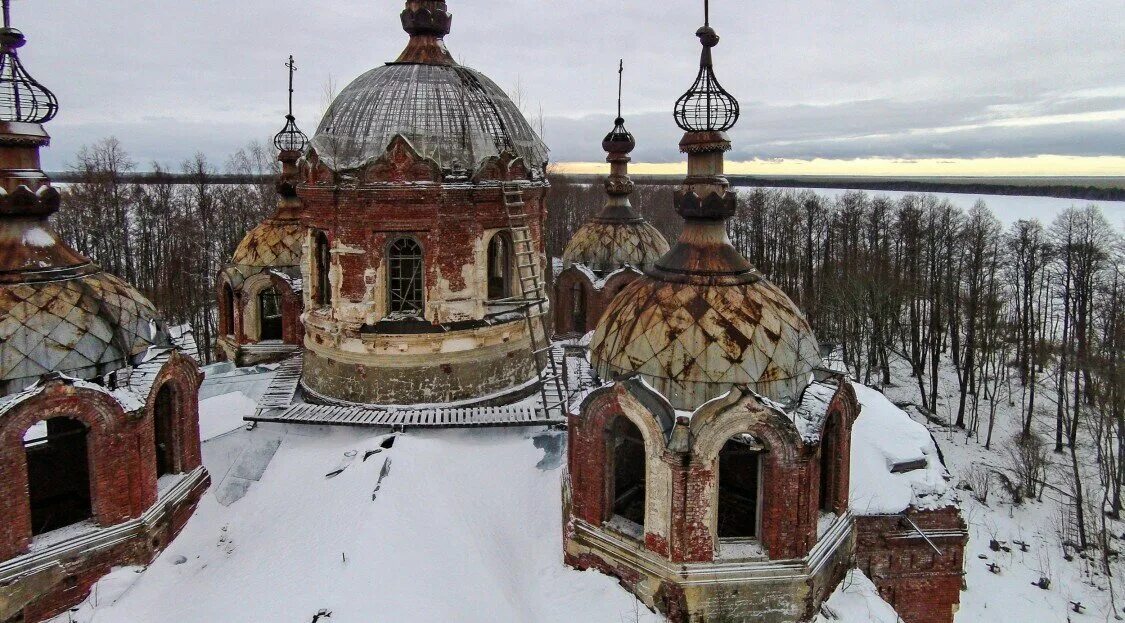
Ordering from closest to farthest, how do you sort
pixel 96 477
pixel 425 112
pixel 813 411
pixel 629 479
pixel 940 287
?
pixel 813 411, pixel 96 477, pixel 629 479, pixel 425 112, pixel 940 287

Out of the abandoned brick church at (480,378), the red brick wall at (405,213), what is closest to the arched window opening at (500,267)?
the abandoned brick church at (480,378)

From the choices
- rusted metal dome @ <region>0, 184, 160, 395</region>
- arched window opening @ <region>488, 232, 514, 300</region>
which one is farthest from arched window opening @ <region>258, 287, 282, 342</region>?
rusted metal dome @ <region>0, 184, 160, 395</region>

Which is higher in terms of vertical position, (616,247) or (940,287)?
(616,247)

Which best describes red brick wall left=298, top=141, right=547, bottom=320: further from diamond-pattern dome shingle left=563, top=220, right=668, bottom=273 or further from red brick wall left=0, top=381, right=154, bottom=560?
diamond-pattern dome shingle left=563, top=220, right=668, bottom=273

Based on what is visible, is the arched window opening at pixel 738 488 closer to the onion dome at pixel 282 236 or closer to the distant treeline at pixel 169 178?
the onion dome at pixel 282 236

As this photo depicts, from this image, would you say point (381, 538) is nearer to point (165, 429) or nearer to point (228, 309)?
point (165, 429)

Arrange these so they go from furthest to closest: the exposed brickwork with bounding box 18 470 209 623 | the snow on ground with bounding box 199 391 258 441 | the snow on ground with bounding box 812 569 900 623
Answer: the snow on ground with bounding box 199 391 258 441
the snow on ground with bounding box 812 569 900 623
the exposed brickwork with bounding box 18 470 209 623

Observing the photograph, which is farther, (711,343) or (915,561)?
(915,561)

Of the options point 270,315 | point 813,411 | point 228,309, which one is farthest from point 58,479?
point 813,411
